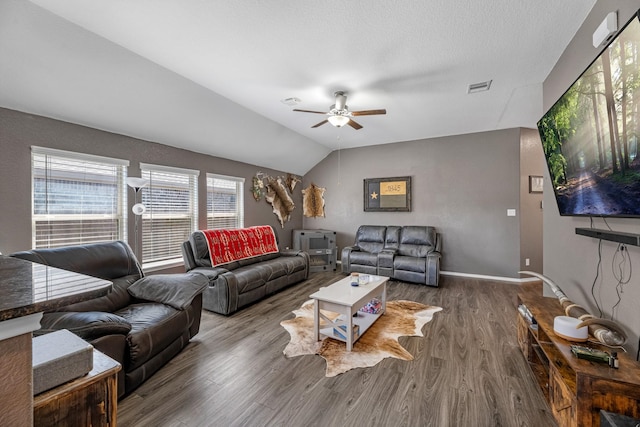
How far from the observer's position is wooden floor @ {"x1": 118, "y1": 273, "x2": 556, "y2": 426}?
169 centimetres

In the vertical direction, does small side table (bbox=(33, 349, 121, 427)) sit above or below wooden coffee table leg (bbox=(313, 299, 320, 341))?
above

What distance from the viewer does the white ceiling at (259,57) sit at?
1.96m

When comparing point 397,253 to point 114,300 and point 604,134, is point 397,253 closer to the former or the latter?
point 604,134

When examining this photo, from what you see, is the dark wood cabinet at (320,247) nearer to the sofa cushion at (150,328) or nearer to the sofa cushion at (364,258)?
the sofa cushion at (364,258)

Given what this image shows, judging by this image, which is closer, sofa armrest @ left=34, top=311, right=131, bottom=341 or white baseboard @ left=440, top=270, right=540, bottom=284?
sofa armrest @ left=34, top=311, right=131, bottom=341

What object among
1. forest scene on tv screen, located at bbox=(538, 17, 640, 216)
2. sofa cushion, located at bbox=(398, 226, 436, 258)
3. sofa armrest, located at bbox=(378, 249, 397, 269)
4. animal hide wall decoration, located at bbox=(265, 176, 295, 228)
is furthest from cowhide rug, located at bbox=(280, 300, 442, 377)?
animal hide wall decoration, located at bbox=(265, 176, 295, 228)

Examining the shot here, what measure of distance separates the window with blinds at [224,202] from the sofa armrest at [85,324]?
9.60ft

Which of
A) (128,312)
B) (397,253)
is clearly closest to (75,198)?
(128,312)

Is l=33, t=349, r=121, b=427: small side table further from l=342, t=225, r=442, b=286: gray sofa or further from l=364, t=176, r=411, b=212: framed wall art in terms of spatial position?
l=364, t=176, r=411, b=212: framed wall art

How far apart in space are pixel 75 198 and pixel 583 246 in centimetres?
497

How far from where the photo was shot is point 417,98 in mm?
3520

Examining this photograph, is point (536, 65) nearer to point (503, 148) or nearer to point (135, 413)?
point (503, 148)

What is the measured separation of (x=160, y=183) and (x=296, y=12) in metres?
3.05

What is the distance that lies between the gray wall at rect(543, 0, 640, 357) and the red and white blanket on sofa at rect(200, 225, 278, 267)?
383 cm
